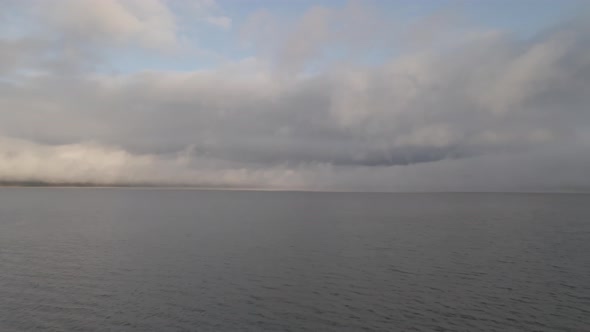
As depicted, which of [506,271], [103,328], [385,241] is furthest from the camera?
[385,241]

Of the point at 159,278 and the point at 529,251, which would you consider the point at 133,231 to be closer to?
the point at 159,278

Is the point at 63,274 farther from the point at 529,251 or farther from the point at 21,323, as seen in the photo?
the point at 529,251

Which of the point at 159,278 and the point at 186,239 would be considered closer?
the point at 159,278

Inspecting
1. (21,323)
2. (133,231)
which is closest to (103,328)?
(21,323)

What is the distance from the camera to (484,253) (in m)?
83.9

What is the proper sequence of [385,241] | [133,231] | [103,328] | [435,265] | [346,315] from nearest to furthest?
[103,328], [346,315], [435,265], [385,241], [133,231]

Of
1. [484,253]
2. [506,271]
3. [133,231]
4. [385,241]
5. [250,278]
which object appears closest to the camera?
[250,278]

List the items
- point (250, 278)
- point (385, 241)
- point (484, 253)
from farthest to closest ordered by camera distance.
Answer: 1. point (385, 241)
2. point (484, 253)
3. point (250, 278)

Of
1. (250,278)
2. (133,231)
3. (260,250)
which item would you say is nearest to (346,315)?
(250,278)

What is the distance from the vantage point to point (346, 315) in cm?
4466

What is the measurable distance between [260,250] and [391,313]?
150 ft

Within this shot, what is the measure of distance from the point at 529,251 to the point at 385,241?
113 feet

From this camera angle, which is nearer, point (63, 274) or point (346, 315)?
point (346, 315)

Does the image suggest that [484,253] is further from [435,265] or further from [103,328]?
[103,328]
